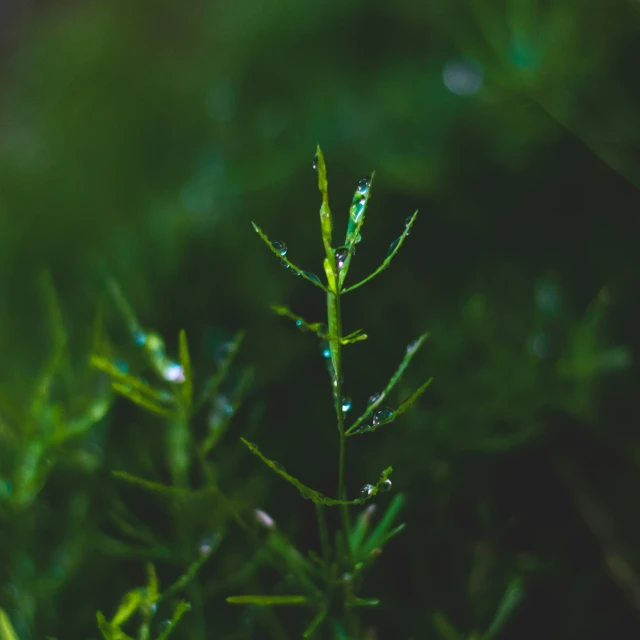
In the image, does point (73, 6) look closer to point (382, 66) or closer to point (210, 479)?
point (382, 66)

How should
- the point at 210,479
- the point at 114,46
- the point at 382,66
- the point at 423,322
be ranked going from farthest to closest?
the point at 114,46, the point at 382,66, the point at 423,322, the point at 210,479

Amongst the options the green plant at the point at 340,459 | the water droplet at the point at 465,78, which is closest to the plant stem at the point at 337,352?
the green plant at the point at 340,459

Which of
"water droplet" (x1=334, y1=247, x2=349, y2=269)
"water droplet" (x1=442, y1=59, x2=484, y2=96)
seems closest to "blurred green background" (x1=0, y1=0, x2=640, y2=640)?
"water droplet" (x1=442, y1=59, x2=484, y2=96)

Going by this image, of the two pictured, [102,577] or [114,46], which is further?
[114,46]

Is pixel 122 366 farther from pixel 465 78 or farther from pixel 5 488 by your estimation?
pixel 465 78

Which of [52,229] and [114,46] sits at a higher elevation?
[114,46]

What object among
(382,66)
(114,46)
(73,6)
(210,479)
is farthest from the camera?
(73,6)

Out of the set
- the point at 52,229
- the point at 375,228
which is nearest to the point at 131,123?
the point at 52,229

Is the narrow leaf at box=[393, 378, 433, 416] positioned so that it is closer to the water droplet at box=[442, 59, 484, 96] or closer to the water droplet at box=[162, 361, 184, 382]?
the water droplet at box=[162, 361, 184, 382]
